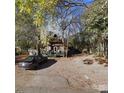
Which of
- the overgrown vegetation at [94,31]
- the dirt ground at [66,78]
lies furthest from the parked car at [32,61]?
the overgrown vegetation at [94,31]

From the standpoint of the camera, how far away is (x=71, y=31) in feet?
10.1

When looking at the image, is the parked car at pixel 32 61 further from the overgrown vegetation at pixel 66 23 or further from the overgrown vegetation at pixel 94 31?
the overgrown vegetation at pixel 94 31

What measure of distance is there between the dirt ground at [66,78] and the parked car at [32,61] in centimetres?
3

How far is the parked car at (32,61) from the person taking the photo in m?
3.07

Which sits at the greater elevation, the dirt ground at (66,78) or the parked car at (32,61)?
the parked car at (32,61)

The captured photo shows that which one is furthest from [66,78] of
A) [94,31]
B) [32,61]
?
[94,31]

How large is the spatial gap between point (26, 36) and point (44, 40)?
0.45 feet

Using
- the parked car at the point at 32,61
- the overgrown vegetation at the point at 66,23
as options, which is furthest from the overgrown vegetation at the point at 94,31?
the parked car at the point at 32,61

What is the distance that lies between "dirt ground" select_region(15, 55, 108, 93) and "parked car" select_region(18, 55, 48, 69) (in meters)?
0.03

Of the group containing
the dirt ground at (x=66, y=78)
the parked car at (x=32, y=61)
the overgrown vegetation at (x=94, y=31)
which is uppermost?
the overgrown vegetation at (x=94, y=31)

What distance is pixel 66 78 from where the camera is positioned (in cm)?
307

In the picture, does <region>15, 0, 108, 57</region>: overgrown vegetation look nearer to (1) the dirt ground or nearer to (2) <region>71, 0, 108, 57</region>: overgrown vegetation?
(2) <region>71, 0, 108, 57</region>: overgrown vegetation

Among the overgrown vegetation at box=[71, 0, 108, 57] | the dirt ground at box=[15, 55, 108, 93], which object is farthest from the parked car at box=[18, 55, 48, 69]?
the overgrown vegetation at box=[71, 0, 108, 57]

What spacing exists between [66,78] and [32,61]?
0.28 metres
